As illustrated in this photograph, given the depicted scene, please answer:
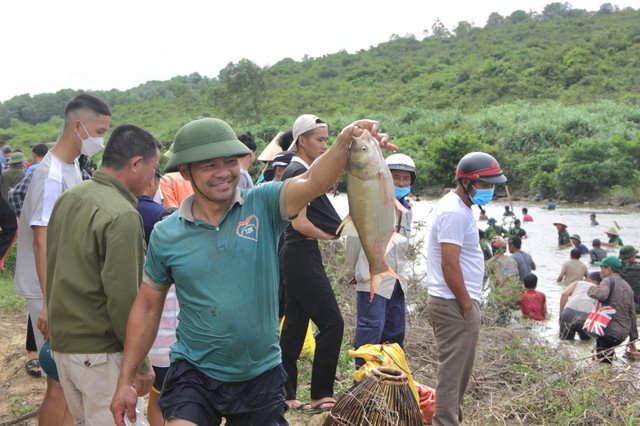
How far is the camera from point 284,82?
259ft

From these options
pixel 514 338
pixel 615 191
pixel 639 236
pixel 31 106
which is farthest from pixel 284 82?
pixel 514 338

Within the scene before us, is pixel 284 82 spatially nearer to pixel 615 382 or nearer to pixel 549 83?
pixel 549 83

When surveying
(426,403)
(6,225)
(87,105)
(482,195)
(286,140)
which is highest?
(87,105)

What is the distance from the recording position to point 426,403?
5008mm

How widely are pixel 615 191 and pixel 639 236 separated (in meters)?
7.80

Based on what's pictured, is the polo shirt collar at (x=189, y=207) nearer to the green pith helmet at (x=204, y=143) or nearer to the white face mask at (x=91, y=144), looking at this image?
the green pith helmet at (x=204, y=143)

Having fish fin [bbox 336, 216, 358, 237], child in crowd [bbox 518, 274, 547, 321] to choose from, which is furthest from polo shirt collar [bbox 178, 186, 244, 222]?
child in crowd [bbox 518, 274, 547, 321]

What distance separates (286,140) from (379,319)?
210cm

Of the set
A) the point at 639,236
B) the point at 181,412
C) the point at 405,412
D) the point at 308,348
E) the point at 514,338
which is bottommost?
the point at 639,236

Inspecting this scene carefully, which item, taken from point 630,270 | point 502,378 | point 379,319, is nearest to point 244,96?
point 630,270

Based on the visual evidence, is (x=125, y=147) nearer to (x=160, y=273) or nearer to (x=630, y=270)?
(x=160, y=273)

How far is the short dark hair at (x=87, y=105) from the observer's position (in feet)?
13.0

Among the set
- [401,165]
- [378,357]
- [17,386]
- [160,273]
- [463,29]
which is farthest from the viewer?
[463,29]

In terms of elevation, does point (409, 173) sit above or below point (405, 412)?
above
